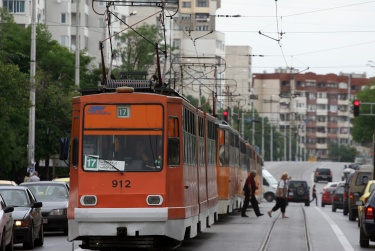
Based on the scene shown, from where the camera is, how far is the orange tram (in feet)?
70.3

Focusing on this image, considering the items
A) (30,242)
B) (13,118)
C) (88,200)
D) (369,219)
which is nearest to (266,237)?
(369,219)

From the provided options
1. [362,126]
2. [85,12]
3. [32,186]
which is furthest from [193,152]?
[362,126]

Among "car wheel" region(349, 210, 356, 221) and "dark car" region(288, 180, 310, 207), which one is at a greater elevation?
"dark car" region(288, 180, 310, 207)

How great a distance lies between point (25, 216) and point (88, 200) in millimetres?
3844

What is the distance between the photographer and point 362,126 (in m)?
158

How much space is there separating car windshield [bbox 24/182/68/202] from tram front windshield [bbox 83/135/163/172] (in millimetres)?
10047

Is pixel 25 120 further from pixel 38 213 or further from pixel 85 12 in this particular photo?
pixel 85 12

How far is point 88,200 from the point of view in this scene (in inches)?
855

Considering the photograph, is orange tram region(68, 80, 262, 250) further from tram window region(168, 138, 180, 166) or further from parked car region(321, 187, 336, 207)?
parked car region(321, 187, 336, 207)

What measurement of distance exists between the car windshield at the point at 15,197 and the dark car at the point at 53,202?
423 centimetres

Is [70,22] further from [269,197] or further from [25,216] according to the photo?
[25,216]

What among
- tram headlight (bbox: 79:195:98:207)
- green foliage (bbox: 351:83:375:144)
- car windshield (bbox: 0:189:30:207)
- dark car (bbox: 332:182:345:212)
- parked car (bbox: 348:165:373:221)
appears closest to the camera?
tram headlight (bbox: 79:195:98:207)

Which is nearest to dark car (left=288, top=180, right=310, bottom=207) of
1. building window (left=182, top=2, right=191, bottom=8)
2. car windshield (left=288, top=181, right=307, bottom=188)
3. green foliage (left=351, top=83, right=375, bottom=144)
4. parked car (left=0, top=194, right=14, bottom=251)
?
car windshield (left=288, top=181, right=307, bottom=188)

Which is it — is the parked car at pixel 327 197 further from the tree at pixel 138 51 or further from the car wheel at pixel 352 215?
the tree at pixel 138 51
